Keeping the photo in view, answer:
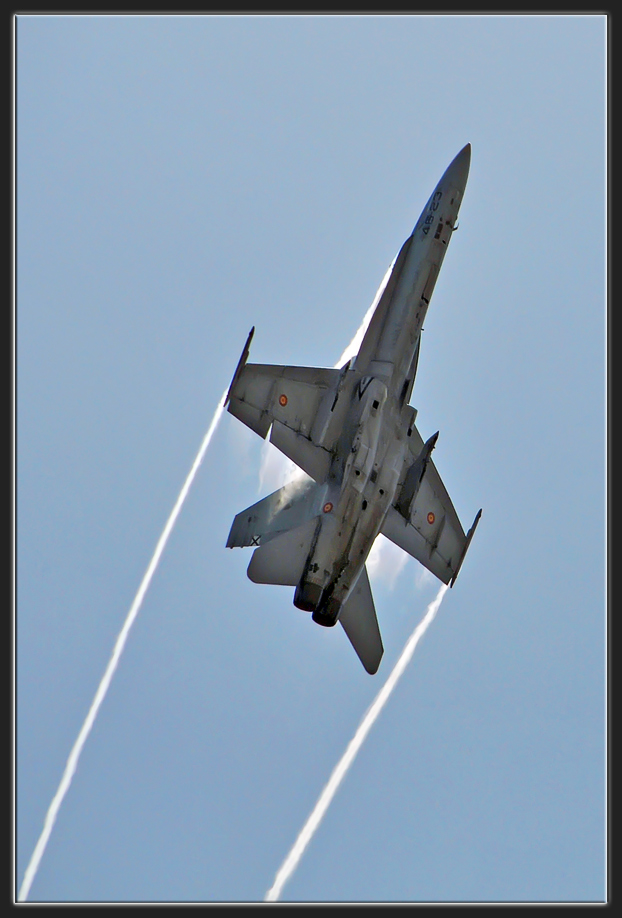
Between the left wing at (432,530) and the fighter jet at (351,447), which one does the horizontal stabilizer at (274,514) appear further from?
the left wing at (432,530)

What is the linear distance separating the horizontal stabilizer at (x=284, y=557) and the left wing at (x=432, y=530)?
9.37ft

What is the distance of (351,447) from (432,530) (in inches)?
143

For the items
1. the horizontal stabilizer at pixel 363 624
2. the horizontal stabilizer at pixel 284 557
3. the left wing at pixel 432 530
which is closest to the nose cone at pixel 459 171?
the left wing at pixel 432 530

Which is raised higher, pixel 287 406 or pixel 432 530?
pixel 287 406

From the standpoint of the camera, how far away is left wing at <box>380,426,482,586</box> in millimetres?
24234

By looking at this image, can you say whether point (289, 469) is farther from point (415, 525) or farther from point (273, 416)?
point (415, 525)

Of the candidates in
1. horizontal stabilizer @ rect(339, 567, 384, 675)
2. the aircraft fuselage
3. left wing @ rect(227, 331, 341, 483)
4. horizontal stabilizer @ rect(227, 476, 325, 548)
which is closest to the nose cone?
the aircraft fuselage

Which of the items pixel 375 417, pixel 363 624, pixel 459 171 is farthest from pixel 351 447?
pixel 459 171

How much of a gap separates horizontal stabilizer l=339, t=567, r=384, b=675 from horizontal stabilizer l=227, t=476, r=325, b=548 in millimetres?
2021

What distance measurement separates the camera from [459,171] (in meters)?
23.2

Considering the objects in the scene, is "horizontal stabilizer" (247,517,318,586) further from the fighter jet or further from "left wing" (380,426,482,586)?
"left wing" (380,426,482,586)

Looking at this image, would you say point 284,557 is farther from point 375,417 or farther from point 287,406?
point 375,417

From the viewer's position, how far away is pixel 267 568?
71.8 feet

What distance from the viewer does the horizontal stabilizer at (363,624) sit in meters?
23.7
